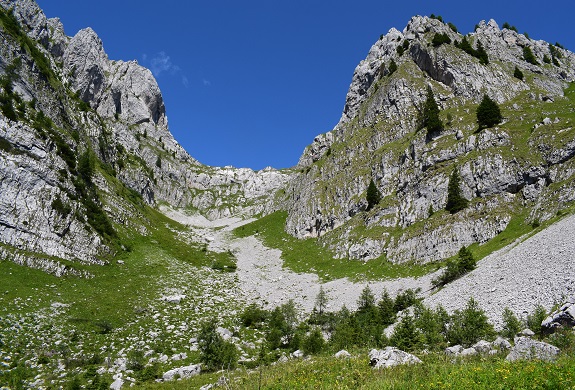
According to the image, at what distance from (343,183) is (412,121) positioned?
25.9m

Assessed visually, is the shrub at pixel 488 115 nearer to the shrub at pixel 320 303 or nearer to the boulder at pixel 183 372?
the shrub at pixel 320 303

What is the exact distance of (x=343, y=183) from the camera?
98250 mm

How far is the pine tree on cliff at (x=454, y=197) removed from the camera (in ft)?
199

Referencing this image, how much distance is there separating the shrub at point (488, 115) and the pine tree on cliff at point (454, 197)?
57.5ft

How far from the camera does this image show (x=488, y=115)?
73062mm

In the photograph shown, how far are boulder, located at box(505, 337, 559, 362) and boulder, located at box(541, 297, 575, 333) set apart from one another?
20.4ft

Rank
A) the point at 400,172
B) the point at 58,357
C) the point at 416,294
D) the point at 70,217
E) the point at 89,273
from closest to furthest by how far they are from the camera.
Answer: the point at 58,357 < the point at 416,294 < the point at 89,273 < the point at 70,217 < the point at 400,172

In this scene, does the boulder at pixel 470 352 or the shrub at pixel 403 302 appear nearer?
the boulder at pixel 470 352

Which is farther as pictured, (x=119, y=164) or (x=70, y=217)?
(x=119, y=164)

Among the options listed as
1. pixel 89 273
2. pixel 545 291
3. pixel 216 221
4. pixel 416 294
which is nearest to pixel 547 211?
pixel 416 294

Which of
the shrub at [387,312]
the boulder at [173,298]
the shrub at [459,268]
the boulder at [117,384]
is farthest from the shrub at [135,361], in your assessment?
the shrub at [459,268]

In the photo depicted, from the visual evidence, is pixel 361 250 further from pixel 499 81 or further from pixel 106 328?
pixel 499 81

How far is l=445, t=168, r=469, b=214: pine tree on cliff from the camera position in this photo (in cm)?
6051

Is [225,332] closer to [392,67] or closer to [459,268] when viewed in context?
[459,268]
